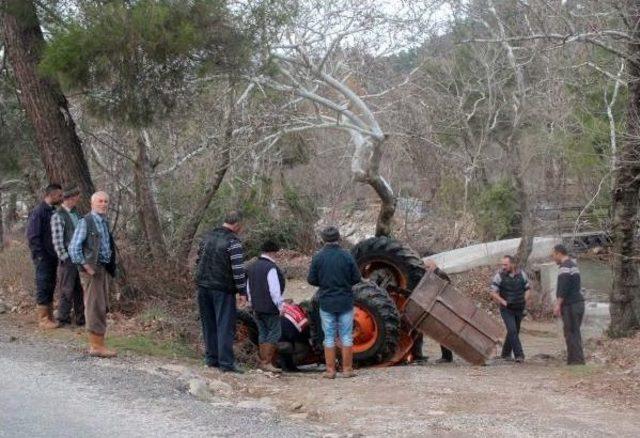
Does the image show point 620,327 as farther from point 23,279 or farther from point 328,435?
point 23,279

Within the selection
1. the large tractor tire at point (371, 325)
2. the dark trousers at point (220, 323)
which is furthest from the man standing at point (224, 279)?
the large tractor tire at point (371, 325)

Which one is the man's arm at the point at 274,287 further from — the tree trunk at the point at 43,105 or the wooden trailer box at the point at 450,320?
the tree trunk at the point at 43,105

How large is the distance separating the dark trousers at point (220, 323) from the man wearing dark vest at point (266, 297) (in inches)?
19.1

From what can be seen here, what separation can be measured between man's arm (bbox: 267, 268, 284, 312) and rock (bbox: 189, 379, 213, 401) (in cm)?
206

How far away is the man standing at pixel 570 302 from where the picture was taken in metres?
12.4

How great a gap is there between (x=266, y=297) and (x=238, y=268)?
2.52 feet

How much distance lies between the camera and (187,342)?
12.2 meters

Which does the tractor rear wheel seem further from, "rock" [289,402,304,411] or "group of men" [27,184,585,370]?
"rock" [289,402,304,411]

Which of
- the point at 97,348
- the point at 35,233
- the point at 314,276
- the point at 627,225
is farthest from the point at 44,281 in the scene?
the point at 627,225

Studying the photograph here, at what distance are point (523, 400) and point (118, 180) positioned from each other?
36.9 feet

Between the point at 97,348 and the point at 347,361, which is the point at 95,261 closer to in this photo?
the point at 97,348

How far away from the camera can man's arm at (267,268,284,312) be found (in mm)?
10812

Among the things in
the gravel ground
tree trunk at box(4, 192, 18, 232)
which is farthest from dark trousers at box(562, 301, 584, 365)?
tree trunk at box(4, 192, 18, 232)

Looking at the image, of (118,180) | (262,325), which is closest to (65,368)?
(262,325)
